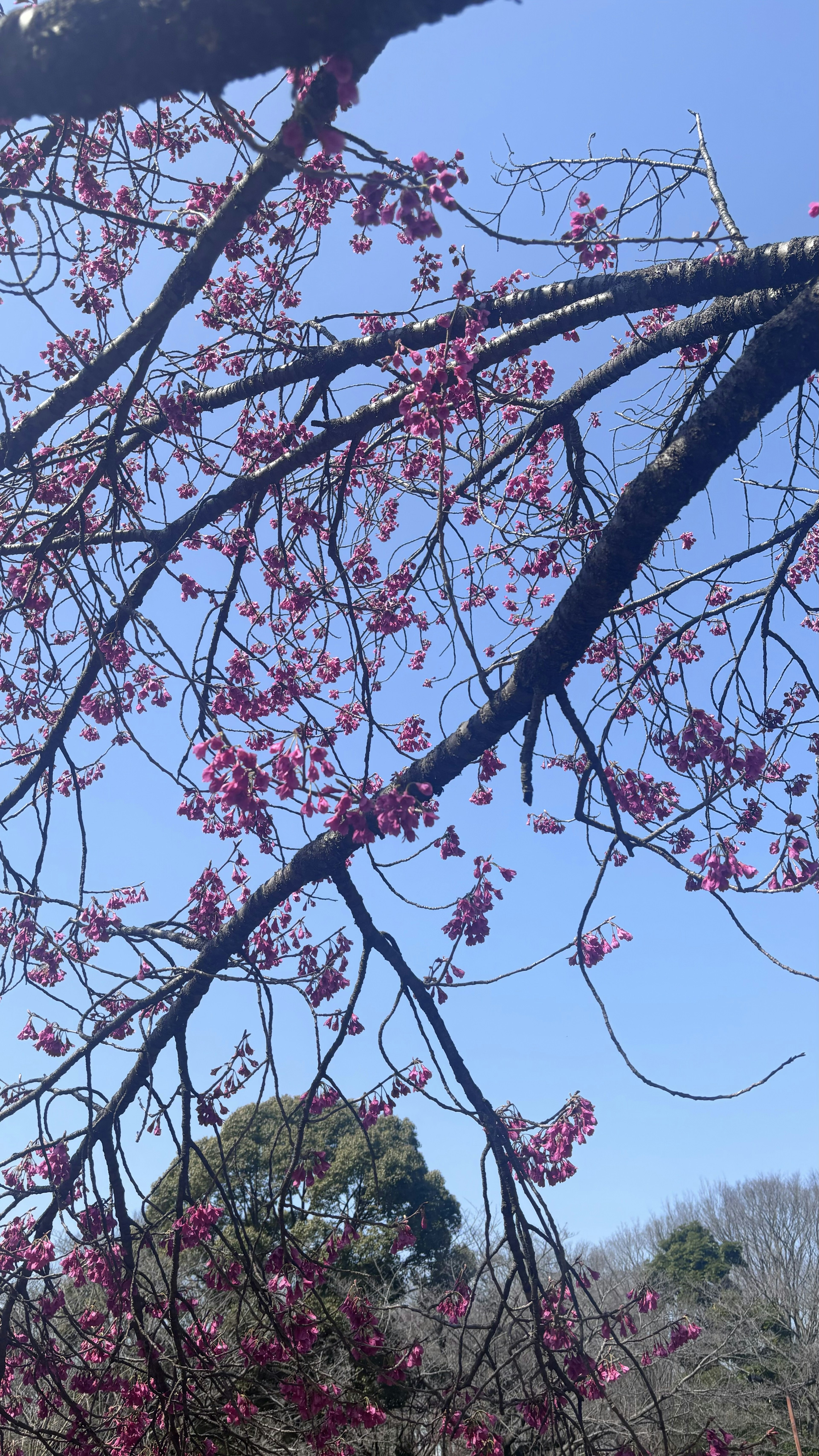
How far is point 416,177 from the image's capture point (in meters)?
2.21

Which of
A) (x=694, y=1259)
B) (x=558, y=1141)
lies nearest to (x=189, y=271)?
(x=558, y=1141)

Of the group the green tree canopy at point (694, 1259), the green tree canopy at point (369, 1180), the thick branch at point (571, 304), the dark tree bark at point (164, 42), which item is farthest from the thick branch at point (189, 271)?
the green tree canopy at point (694, 1259)

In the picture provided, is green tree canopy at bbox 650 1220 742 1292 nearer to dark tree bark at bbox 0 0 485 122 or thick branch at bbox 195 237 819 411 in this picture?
thick branch at bbox 195 237 819 411

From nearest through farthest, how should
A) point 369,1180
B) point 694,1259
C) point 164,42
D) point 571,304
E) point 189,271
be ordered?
point 164,42 → point 189,271 → point 571,304 → point 369,1180 → point 694,1259

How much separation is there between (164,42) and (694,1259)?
1301 inches

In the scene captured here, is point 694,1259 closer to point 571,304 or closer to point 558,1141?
point 558,1141

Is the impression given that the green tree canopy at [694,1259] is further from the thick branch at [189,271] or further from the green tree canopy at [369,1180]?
the thick branch at [189,271]

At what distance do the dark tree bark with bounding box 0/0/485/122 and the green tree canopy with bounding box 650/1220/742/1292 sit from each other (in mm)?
30604

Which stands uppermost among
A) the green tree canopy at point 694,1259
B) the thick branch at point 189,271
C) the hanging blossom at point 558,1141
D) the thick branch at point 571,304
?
the green tree canopy at point 694,1259

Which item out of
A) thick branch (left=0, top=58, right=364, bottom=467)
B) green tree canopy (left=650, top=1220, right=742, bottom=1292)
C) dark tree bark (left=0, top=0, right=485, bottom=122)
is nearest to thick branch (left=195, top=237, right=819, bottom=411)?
thick branch (left=0, top=58, right=364, bottom=467)

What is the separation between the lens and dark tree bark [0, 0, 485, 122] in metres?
1.80

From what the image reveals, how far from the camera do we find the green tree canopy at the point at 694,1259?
87.8 feet

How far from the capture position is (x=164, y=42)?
6.18 ft

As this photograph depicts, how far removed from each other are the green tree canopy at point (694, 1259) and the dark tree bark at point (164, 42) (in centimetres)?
3060
